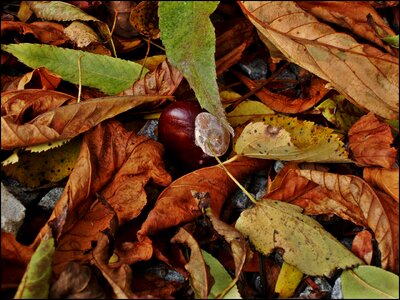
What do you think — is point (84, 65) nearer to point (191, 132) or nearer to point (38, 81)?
point (38, 81)

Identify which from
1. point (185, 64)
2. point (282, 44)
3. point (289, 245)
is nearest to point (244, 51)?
point (282, 44)

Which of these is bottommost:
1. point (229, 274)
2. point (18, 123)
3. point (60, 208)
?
point (229, 274)

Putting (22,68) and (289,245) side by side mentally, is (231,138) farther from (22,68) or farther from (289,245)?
(22,68)

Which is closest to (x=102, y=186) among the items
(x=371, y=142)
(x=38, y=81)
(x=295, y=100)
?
(x=38, y=81)

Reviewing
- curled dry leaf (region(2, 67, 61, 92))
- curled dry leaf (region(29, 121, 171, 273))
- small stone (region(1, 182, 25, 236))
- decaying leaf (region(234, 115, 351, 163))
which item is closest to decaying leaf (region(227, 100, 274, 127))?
decaying leaf (region(234, 115, 351, 163))

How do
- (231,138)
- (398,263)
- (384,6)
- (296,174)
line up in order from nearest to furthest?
(398,263)
(296,174)
(231,138)
(384,6)
